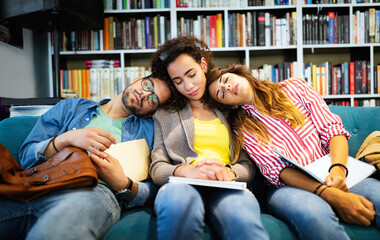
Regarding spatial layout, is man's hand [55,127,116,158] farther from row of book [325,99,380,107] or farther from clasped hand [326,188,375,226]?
row of book [325,99,380,107]

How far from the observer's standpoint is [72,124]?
1340mm

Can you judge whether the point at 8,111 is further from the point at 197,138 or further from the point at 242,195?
the point at 242,195

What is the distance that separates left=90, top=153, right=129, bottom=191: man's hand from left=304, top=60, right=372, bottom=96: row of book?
84.0 inches

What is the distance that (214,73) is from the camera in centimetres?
143

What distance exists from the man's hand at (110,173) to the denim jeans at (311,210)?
0.58 metres

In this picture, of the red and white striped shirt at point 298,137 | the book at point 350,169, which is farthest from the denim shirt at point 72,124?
the book at point 350,169

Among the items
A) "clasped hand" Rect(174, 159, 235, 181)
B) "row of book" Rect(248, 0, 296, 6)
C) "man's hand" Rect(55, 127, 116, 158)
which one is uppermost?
"row of book" Rect(248, 0, 296, 6)

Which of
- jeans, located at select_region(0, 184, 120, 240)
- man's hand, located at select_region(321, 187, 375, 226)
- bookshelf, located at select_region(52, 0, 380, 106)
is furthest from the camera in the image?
bookshelf, located at select_region(52, 0, 380, 106)

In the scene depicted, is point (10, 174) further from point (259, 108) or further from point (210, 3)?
point (210, 3)

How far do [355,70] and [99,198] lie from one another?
2.57 m

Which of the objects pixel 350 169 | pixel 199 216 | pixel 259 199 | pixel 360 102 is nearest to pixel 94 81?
pixel 259 199

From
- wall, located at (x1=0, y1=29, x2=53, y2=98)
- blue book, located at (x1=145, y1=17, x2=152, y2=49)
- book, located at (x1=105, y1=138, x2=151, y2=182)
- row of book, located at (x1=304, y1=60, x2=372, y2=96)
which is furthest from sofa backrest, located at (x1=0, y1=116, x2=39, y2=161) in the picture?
row of book, located at (x1=304, y1=60, x2=372, y2=96)

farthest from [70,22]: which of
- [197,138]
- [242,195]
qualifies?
[242,195]

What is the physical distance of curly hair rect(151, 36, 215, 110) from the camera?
1.38 meters
